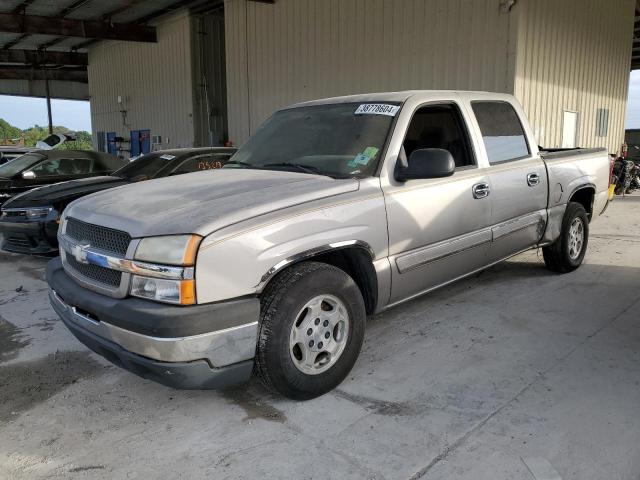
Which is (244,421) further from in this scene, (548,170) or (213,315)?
(548,170)

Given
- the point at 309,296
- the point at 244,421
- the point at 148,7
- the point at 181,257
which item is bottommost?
the point at 244,421

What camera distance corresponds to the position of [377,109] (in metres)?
3.80

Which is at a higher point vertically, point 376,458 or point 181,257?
point 181,257

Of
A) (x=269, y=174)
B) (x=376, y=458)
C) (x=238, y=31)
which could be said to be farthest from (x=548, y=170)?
(x=238, y=31)

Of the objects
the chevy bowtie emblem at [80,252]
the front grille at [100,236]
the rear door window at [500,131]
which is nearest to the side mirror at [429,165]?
the rear door window at [500,131]

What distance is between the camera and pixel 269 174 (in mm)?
3635

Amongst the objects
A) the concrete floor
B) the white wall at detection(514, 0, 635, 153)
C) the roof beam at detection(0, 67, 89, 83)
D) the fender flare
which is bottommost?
the concrete floor

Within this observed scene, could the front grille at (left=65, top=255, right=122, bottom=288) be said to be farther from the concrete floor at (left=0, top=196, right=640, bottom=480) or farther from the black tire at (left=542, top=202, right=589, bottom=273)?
the black tire at (left=542, top=202, right=589, bottom=273)

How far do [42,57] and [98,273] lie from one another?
85.7ft

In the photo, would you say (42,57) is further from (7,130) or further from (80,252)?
(7,130)

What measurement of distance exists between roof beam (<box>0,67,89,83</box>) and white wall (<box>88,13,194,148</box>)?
5.67 meters

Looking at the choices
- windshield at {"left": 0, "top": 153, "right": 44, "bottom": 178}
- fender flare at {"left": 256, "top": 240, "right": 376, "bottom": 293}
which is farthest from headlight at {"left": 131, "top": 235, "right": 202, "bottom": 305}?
windshield at {"left": 0, "top": 153, "right": 44, "bottom": 178}

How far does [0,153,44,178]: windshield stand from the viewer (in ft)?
29.6

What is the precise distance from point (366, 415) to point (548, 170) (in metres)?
3.16
